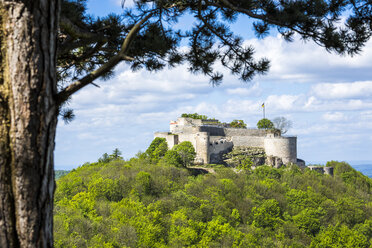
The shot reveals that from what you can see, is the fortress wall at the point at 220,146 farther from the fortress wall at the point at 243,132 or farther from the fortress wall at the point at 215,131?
the fortress wall at the point at 215,131

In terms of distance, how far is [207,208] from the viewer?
29.8 m

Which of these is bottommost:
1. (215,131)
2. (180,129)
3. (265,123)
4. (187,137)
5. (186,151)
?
(186,151)

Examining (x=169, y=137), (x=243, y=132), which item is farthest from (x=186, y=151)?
(x=243, y=132)

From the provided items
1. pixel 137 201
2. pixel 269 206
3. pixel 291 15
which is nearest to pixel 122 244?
pixel 137 201

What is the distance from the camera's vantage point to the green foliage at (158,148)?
3628cm

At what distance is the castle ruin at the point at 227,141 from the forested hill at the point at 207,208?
143 cm

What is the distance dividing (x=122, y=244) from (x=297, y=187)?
57.5 feet

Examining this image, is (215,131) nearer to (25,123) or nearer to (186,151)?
(186,151)

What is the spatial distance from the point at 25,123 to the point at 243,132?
116 ft

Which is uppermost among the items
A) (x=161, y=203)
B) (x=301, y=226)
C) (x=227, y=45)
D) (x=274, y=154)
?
(x=227, y=45)

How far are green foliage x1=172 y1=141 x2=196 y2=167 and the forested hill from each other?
945 mm

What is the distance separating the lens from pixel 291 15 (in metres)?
4.58

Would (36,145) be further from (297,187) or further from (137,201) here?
(297,187)

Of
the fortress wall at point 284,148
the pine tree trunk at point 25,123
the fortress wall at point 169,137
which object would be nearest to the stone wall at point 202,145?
the fortress wall at point 169,137
